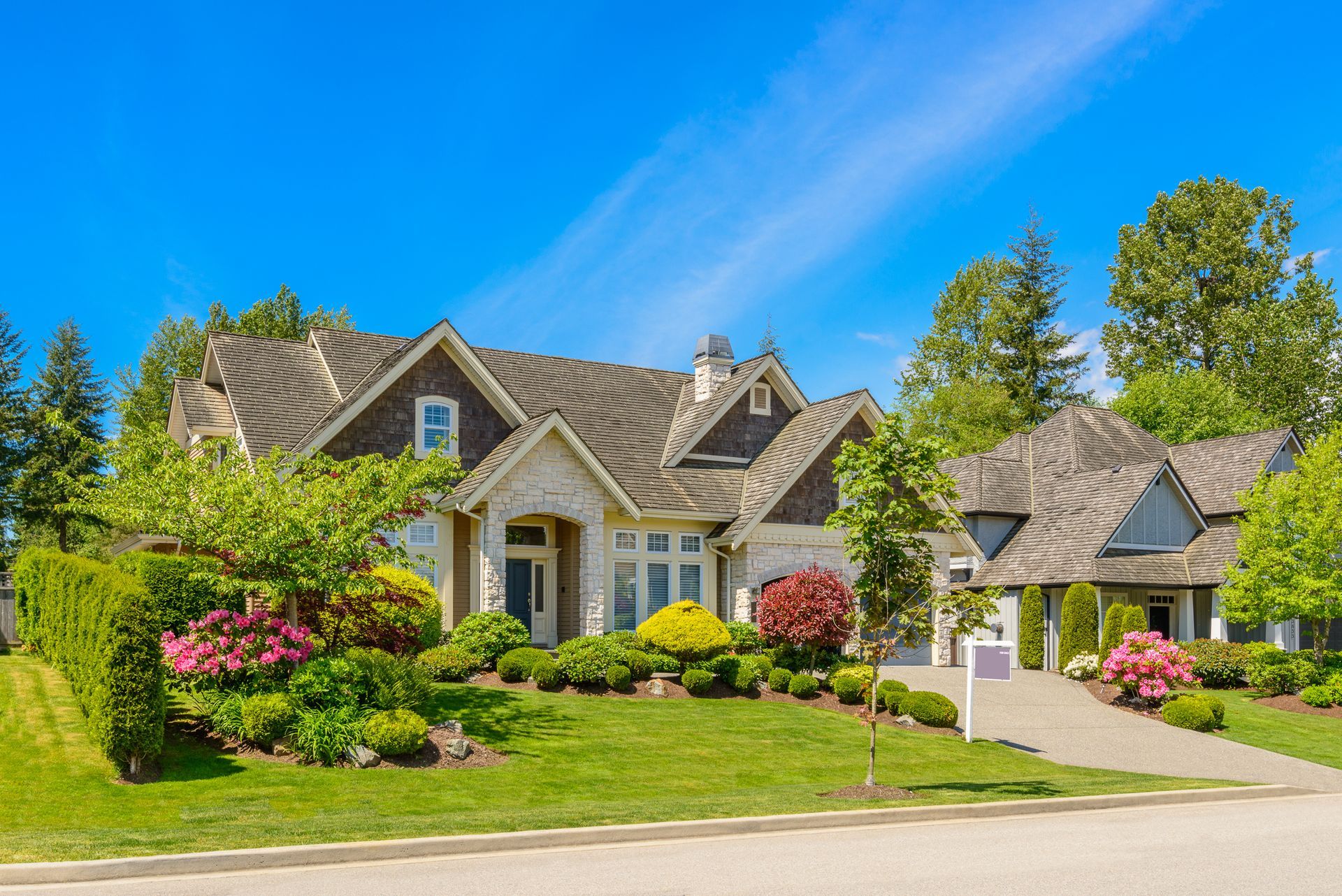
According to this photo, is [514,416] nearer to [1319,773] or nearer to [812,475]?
[812,475]

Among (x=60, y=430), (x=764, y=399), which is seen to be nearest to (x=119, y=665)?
(x=764, y=399)

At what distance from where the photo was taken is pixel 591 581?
25.2m

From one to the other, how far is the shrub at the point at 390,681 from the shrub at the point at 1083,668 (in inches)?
717

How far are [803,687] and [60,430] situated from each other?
3883cm

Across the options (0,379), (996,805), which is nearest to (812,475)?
(996,805)

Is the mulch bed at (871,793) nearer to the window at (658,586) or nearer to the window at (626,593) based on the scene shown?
the window at (626,593)

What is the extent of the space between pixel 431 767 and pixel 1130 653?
1717 cm

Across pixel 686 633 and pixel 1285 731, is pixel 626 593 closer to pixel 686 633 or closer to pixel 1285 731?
pixel 686 633

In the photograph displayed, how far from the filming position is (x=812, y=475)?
2822 cm

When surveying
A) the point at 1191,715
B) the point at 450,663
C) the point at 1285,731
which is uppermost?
the point at 450,663

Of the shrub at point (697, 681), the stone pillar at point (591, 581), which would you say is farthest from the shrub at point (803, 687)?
the stone pillar at point (591, 581)

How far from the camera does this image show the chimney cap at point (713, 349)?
3161cm

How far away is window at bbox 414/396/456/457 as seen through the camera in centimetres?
2575

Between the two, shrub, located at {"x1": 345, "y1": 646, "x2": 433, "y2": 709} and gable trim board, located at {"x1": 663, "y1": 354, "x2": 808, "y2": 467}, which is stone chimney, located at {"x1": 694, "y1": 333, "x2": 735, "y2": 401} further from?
shrub, located at {"x1": 345, "y1": 646, "x2": 433, "y2": 709}
